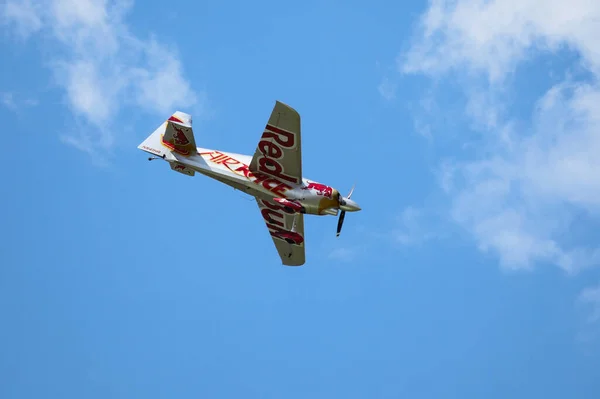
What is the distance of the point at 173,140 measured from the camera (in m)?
49.3

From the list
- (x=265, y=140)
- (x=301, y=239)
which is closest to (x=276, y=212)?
(x=301, y=239)

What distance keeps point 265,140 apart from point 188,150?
540 cm

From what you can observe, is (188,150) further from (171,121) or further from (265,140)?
(265,140)

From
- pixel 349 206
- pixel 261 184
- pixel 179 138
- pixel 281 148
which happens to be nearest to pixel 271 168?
pixel 261 184

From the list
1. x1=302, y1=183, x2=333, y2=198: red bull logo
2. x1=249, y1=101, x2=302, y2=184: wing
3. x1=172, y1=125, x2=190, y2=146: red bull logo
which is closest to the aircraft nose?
x1=302, y1=183, x2=333, y2=198: red bull logo

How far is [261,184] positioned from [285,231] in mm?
4360

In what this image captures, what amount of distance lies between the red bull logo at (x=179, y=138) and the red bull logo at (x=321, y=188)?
7212 millimetres

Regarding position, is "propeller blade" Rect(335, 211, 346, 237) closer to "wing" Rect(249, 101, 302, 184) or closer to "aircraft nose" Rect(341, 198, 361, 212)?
"aircraft nose" Rect(341, 198, 361, 212)

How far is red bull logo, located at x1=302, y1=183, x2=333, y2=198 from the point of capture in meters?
47.3

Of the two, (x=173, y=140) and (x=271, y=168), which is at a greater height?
(x=173, y=140)

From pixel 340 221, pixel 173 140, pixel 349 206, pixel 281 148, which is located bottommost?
pixel 340 221

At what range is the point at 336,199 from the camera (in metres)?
47.4

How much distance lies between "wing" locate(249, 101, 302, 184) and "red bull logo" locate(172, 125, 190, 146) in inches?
164

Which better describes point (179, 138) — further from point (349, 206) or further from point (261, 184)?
point (349, 206)
